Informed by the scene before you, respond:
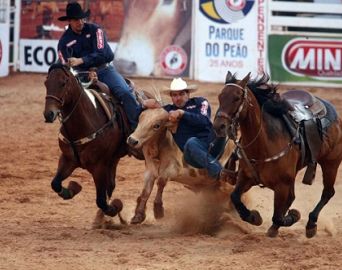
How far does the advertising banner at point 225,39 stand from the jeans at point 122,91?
8.09 meters

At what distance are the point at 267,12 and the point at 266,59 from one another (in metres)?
0.89

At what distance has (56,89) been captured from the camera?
26.9 feet

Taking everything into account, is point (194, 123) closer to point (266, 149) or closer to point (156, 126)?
point (156, 126)

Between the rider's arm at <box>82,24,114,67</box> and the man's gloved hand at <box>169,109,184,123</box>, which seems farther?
the rider's arm at <box>82,24,114,67</box>

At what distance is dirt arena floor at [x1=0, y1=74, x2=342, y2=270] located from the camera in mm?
7160

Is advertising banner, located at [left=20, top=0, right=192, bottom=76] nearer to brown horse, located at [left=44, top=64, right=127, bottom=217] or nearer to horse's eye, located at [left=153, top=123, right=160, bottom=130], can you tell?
brown horse, located at [left=44, top=64, right=127, bottom=217]

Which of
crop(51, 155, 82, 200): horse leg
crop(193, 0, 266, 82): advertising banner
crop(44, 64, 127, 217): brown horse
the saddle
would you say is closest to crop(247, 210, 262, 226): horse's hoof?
the saddle

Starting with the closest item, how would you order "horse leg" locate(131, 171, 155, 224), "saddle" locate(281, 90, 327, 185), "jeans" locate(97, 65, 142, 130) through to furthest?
"saddle" locate(281, 90, 327, 185), "horse leg" locate(131, 171, 155, 224), "jeans" locate(97, 65, 142, 130)

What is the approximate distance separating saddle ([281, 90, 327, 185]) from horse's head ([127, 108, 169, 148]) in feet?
3.64

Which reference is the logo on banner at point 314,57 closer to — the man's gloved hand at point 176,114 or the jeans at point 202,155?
the jeans at point 202,155

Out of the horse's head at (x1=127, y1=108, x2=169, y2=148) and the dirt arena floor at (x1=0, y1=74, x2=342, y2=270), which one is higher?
the horse's head at (x1=127, y1=108, x2=169, y2=148)

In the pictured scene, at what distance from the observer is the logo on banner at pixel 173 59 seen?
17.3m

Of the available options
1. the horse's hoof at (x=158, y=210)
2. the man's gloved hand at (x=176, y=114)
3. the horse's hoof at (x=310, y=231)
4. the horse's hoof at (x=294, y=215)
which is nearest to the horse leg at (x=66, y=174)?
the horse's hoof at (x=158, y=210)

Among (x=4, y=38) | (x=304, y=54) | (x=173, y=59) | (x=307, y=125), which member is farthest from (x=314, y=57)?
(x=307, y=125)
